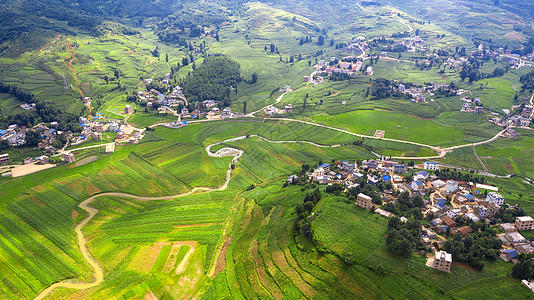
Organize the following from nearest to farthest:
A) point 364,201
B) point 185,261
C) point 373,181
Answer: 1. point 185,261
2. point 364,201
3. point 373,181

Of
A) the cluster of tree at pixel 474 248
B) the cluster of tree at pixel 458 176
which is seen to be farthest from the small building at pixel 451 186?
the cluster of tree at pixel 474 248

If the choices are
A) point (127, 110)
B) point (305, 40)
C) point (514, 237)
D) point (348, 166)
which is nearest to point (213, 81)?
point (127, 110)

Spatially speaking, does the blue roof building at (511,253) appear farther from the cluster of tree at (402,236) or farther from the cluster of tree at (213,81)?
the cluster of tree at (213,81)

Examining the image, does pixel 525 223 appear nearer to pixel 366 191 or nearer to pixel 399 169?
pixel 366 191

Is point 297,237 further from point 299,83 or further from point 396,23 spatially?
point 396,23

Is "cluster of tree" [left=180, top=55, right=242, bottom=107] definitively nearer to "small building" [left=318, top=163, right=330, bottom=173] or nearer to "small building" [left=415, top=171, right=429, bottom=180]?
"small building" [left=318, top=163, right=330, bottom=173]

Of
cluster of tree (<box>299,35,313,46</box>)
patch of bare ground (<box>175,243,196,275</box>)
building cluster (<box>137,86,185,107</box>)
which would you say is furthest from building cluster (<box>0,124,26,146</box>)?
cluster of tree (<box>299,35,313,46</box>)

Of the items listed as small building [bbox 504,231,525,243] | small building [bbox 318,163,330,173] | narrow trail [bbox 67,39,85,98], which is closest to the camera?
small building [bbox 504,231,525,243]
